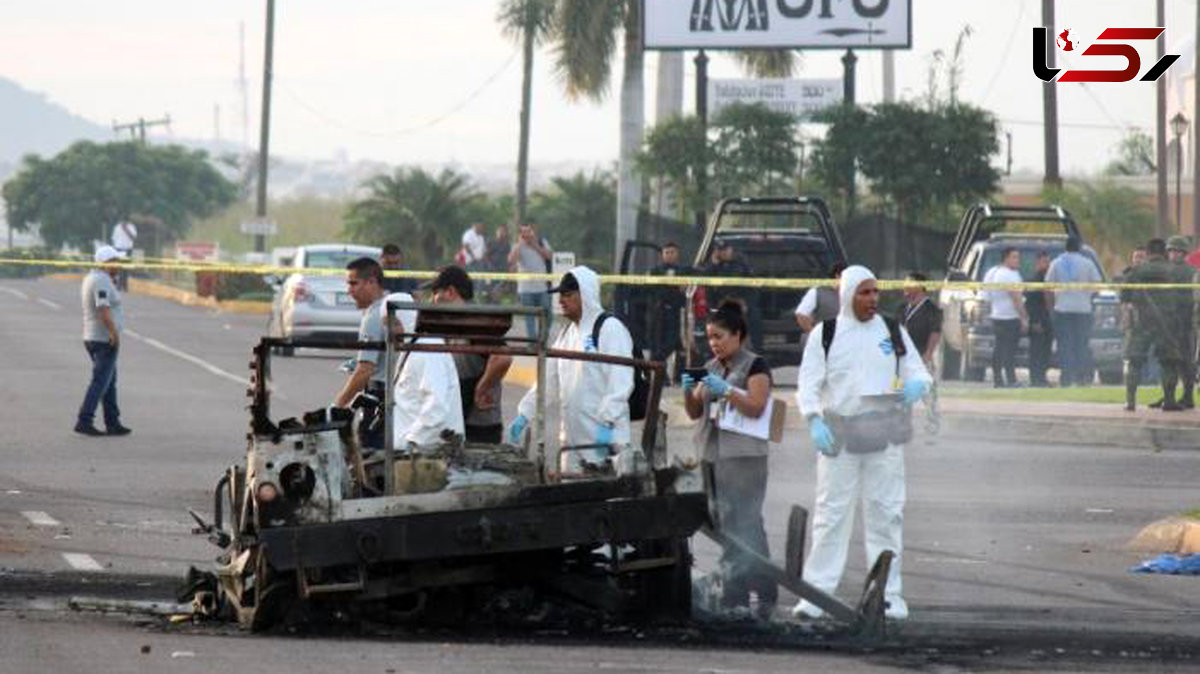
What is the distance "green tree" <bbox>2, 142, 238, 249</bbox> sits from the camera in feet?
367

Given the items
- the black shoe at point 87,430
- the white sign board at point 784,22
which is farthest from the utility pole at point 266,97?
the black shoe at point 87,430

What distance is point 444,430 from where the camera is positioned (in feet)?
43.3

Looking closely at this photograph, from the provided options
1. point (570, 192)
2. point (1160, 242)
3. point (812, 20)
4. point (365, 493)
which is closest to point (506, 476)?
point (365, 493)

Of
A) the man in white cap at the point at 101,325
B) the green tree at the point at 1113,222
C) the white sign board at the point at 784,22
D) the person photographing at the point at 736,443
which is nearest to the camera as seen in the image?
the person photographing at the point at 736,443

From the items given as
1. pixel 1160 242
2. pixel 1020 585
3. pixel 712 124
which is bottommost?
pixel 1020 585

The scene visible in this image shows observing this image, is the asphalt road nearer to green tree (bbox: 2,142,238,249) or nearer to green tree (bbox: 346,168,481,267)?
green tree (bbox: 346,168,481,267)

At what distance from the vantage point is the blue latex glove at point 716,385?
1308 centimetres

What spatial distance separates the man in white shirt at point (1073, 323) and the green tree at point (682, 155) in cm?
1526

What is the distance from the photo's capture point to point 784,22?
48750 millimetres

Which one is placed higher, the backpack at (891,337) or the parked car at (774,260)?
the parked car at (774,260)

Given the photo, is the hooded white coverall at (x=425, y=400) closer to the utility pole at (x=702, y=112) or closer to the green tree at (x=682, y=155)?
the utility pole at (x=702, y=112)

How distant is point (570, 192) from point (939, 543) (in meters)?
47.2

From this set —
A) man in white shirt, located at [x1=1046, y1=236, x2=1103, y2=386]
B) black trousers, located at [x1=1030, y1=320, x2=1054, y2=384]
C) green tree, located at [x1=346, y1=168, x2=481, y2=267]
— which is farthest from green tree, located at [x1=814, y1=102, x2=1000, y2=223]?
green tree, located at [x1=346, y1=168, x2=481, y2=267]

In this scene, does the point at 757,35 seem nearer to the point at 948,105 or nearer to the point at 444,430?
the point at 948,105
